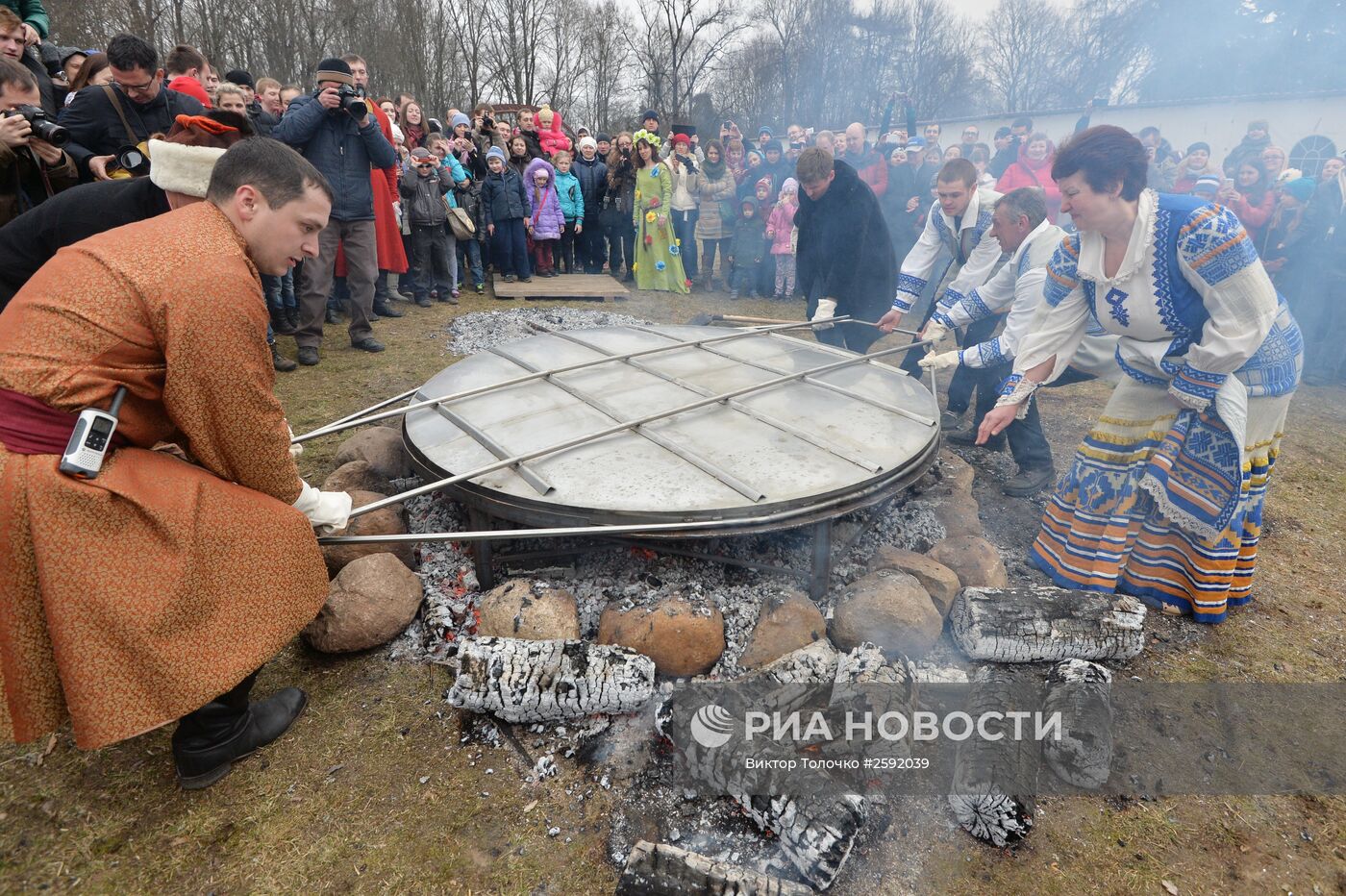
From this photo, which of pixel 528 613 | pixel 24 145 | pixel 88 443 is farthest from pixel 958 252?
pixel 24 145

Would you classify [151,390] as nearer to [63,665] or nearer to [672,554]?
[63,665]

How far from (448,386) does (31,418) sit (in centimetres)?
213

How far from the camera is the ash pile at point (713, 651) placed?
2012 mm

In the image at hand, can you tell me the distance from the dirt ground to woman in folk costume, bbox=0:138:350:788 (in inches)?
17.3

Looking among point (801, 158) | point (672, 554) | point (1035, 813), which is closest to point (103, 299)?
point (672, 554)

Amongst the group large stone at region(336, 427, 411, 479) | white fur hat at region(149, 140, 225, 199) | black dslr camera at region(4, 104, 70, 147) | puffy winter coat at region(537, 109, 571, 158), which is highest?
puffy winter coat at region(537, 109, 571, 158)

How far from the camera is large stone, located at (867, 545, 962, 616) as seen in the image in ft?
9.45

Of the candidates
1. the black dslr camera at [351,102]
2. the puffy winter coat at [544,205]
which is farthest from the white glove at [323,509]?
the puffy winter coat at [544,205]

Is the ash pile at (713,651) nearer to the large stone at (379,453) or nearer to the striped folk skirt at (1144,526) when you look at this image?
the large stone at (379,453)

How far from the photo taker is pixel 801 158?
15.9 ft

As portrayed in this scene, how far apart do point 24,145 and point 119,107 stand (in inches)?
51.8

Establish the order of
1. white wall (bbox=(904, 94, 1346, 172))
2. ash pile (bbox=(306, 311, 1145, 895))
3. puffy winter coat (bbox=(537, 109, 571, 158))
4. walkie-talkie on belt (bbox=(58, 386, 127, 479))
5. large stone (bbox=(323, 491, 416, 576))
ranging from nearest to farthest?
walkie-talkie on belt (bbox=(58, 386, 127, 479))
ash pile (bbox=(306, 311, 1145, 895))
large stone (bbox=(323, 491, 416, 576))
white wall (bbox=(904, 94, 1346, 172))
puffy winter coat (bbox=(537, 109, 571, 158))

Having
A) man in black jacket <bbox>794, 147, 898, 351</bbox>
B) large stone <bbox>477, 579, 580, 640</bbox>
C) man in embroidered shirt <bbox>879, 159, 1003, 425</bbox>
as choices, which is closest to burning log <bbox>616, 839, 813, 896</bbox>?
large stone <bbox>477, 579, 580, 640</bbox>

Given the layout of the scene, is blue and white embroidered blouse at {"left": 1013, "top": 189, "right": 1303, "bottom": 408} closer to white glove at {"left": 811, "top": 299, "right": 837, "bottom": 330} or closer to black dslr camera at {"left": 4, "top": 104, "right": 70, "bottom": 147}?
white glove at {"left": 811, "top": 299, "right": 837, "bottom": 330}
